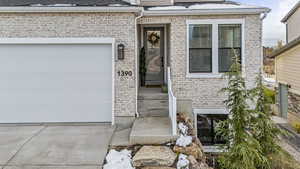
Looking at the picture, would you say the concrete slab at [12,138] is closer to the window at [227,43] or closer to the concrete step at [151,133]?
the concrete step at [151,133]

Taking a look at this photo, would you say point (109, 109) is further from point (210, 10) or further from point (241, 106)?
point (210, 10)

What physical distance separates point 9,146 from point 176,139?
4091mm

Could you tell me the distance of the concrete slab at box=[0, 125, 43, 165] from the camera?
6.18 metres

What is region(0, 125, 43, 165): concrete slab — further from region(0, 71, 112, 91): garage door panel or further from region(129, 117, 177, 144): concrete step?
region(129, 117, 177, 144): concrete step

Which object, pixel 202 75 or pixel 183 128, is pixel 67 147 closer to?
pixel 183 128

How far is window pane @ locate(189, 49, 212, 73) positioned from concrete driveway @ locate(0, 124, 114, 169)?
142 inches

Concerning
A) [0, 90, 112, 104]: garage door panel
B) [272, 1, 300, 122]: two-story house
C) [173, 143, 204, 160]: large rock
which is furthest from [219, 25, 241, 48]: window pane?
[272, 1, 300, 122]: two-story house

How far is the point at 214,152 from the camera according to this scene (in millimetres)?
9594

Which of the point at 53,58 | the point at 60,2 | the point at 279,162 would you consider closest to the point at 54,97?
the point at 53,58

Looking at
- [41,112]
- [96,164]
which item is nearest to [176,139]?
[96,164]

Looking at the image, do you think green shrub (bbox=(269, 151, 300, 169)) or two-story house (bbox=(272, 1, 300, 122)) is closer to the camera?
green shrub (bbox=(269, 151, 300, 169))

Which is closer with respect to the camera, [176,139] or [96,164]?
[96,164]

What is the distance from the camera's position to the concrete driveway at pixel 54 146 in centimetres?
565

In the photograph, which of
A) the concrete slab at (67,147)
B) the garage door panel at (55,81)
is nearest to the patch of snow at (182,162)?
the concrete slab at (67,147)
